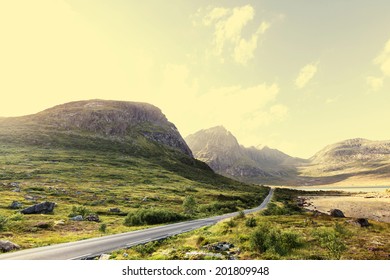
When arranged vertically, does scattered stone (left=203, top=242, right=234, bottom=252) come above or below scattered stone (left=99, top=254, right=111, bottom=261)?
below

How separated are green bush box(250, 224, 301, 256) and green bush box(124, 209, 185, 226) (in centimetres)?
3121

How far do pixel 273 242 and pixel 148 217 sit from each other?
3396cm

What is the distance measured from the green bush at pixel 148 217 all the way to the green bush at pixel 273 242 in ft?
102

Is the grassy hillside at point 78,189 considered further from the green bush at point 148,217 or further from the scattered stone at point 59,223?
the green bush at point 148,217

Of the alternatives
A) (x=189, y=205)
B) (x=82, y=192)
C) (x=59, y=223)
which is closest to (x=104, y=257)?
(x=59, y=223)

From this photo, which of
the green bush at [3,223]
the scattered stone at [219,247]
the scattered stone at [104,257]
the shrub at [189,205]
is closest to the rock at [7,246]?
the scattered stone at [104,257]

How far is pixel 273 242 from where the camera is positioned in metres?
23.0

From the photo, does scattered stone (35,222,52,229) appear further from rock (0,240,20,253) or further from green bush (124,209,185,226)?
rock (0,240,20,253)

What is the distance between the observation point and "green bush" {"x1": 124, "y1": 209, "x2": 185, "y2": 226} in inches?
1933

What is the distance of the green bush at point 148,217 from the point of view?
49094 millimetres

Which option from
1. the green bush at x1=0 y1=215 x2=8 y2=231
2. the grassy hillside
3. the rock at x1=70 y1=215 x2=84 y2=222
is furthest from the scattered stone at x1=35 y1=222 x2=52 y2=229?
the rock at x1=70 y1=215 x2=84 y2=222

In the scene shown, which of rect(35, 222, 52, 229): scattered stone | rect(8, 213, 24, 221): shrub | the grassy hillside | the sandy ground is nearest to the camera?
rect(35, 222, 52, 229): scattered stone

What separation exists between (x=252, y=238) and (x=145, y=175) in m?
131

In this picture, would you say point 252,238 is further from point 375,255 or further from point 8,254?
point 8,254
